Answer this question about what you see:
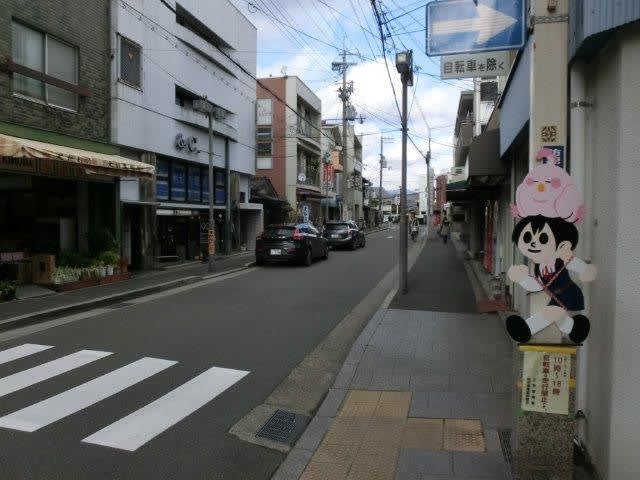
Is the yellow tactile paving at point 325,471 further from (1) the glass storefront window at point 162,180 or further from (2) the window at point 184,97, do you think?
(2) the window at point 184,97

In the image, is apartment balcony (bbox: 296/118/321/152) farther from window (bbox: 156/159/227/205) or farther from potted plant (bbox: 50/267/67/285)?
potted plant (bbox: 50/267/67/285)

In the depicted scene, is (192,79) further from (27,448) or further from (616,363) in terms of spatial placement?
(616,363)

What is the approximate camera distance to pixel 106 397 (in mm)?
5793

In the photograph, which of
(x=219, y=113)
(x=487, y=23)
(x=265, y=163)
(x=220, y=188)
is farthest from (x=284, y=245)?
(x=265, y=163)

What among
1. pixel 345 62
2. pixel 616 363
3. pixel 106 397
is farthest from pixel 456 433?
pixel 345 62

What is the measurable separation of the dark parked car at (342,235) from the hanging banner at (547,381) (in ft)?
79.7

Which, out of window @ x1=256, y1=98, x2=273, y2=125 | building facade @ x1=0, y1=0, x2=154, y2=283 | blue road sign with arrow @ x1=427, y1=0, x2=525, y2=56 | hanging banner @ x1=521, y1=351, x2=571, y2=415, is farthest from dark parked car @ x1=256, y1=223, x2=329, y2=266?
hanging banner @ x1=521, y1=351, x2=571, y2=415

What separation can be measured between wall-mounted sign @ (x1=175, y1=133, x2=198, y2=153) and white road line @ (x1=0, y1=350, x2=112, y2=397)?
1278cm

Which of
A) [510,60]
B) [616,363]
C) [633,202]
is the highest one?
[510,60]

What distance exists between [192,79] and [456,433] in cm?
1824

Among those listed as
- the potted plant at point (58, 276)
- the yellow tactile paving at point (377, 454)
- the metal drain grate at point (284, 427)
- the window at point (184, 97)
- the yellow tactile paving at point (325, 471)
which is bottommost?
the metal drain grate at point (284, 427)

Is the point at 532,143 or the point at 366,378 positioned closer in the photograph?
the point at 532,143

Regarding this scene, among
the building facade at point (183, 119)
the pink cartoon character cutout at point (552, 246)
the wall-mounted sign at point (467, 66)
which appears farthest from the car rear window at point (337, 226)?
the pink cartoon character cutout at point (552, 246)

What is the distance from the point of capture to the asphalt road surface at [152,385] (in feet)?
14.4
